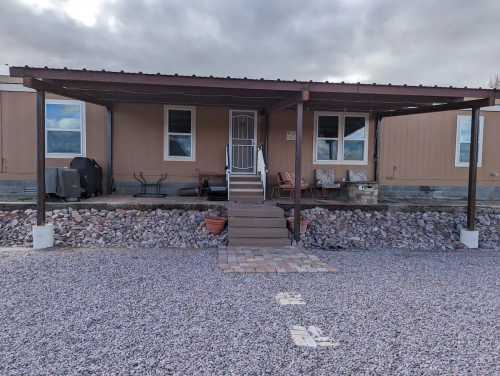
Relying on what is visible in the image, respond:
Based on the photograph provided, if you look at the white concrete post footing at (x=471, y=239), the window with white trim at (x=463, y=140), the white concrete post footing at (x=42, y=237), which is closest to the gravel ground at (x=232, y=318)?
the white concrete post footing at (x=42, y=237)

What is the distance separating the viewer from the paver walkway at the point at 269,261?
4.83 metres

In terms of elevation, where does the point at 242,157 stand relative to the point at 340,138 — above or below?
below

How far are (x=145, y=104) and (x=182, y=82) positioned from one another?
3665 millimetres

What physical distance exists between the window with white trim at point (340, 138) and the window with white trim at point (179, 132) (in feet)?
10.4

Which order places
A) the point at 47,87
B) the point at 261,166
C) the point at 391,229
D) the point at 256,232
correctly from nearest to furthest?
the point at 47,87 → the point at 256,232 → the point at 391,229 → the point at 261,166

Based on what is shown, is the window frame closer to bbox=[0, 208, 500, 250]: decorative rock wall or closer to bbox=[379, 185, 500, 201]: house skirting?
bbox=[379, 185, 500, 201]: house skirting

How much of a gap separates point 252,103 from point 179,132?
205 centimetres

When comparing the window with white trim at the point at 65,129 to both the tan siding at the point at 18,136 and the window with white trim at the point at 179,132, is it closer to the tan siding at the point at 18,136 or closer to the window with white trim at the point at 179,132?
the tan siding at the point at 18,136

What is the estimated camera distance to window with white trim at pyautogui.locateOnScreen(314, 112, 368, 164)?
31.6 ft

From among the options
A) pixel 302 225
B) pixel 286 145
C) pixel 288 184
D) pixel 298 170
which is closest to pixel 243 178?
pixel 288 184

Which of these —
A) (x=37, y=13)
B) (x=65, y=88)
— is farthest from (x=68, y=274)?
(x=37, y=13)

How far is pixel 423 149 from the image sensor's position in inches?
389

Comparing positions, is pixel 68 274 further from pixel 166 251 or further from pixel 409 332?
pixel 409 332

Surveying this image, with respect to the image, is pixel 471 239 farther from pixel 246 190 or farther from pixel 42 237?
pixel 42 237
